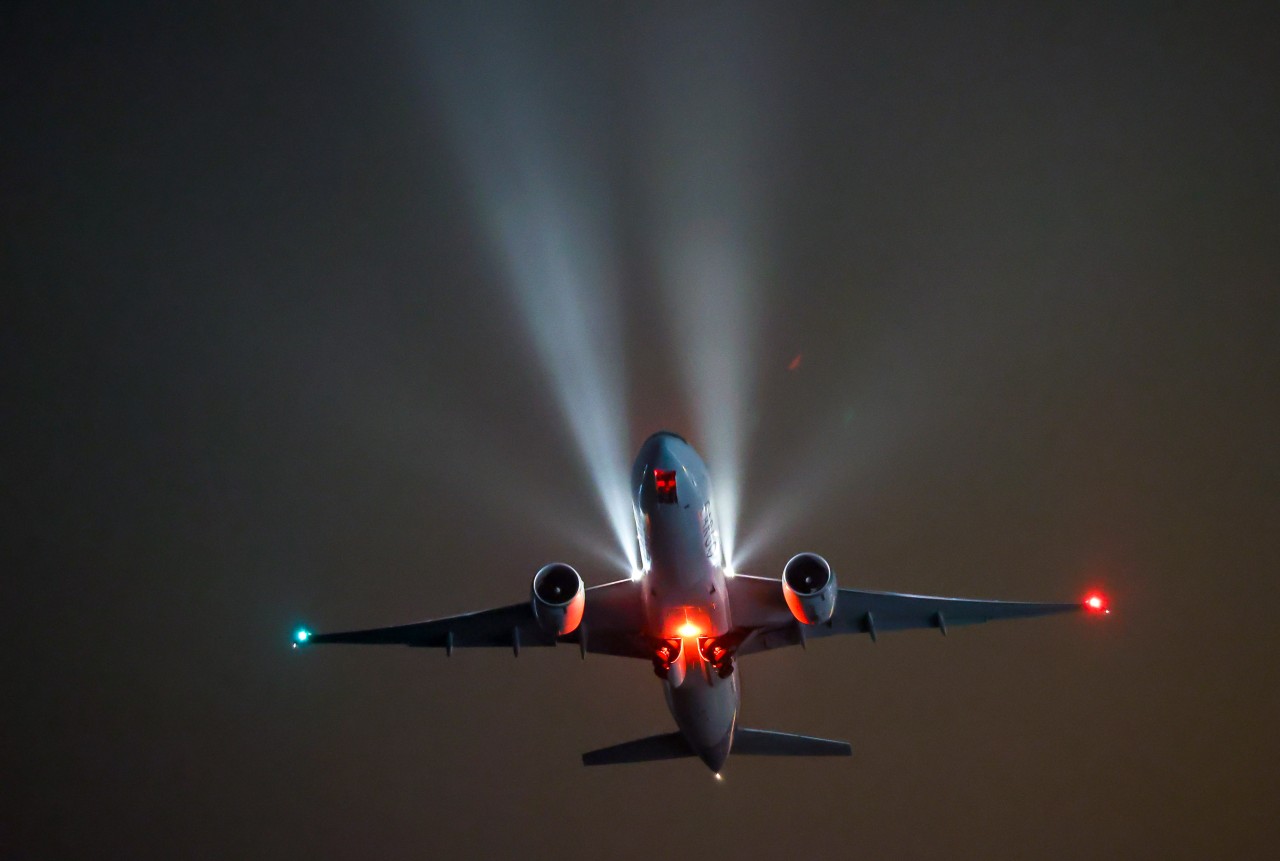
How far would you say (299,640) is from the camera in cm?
2642

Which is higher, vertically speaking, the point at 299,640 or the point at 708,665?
the point at 299,640

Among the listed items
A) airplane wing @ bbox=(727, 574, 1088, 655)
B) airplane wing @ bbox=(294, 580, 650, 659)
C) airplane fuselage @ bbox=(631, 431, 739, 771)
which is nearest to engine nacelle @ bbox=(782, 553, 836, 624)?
airplane fuselage @ bbox=(631, 431, 739, 771)

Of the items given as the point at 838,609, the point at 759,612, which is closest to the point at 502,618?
the point at 759,612

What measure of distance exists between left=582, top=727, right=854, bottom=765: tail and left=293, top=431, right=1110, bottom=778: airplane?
33mm

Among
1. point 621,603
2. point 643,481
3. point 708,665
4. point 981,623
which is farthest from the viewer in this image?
point 981,623

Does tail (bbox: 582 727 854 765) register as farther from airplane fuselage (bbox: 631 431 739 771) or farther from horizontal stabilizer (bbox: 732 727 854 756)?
airplane fuselage (bbox: 631 431 739 771)

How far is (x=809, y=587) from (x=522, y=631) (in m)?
8.91

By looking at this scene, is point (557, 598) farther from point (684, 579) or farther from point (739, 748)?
point (739, 748)

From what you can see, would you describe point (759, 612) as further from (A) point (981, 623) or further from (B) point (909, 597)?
(A) point (981, 623)

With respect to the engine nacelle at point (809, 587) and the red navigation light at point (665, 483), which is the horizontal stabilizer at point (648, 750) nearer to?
the engine nacelle at point (809, 587)

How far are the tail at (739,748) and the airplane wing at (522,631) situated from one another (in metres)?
3.25

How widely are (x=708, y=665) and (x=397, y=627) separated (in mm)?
9012

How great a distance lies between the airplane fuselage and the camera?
73.8 feet

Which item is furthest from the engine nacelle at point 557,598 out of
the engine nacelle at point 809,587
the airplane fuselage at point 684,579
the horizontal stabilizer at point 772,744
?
the horizontal stabilizer at point 772,744
